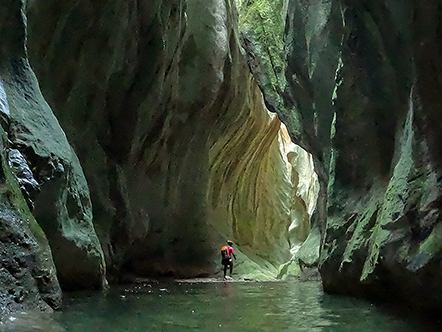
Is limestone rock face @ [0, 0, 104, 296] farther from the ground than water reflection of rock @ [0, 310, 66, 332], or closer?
farther from the ground

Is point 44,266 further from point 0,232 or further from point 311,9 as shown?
point 311,9

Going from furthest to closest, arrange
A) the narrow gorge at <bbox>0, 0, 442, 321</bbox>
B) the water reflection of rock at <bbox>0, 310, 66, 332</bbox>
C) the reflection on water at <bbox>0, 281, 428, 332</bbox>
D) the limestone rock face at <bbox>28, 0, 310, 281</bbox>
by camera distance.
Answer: the limestone rock face at <bbox>28, 0, 310, 281</bbox> → the narrow gorge at <bbox>0, 0, 442, 321</bbox> → the reflection on water at <bbox>0, 281, 428, 332</bbox> → the water reflection of rock at <bbox>0, 310, 66, 332</bbox>

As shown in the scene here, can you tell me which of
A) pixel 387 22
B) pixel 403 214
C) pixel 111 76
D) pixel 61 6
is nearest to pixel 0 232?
pixel 403 214

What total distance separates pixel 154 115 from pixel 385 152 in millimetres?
7417

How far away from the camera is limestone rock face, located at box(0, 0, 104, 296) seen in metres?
3.59

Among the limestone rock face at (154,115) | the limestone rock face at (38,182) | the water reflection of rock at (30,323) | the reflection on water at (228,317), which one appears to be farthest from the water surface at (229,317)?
the limestone rock face at (154,115)

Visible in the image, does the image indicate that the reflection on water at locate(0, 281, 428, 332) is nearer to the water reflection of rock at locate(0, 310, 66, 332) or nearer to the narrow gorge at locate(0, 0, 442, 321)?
the water reflection of rock at locate(0, 310, 66, 332)

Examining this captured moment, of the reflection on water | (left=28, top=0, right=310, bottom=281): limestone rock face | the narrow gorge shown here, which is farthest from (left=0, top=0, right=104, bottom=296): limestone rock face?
(left=28, top=0, right=310, bottom=281): limestone rock face

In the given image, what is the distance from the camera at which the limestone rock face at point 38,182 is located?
3594mm

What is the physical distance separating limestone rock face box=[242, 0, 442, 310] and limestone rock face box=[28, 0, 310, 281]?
4.48 meters

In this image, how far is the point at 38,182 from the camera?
17.3 ft

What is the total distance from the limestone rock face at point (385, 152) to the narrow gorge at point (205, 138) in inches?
0.8

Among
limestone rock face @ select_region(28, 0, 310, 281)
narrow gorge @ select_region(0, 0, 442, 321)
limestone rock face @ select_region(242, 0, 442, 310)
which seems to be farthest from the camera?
limestone rock face @ select_region(28, 0, 310, 281)

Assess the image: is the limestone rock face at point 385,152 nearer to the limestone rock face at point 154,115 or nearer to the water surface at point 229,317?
the water surface at point 229,317
